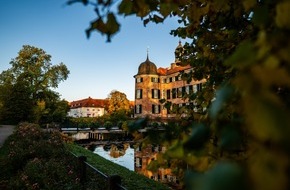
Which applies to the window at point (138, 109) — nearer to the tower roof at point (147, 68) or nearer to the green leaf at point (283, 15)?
the tower roof at point (147, 68)

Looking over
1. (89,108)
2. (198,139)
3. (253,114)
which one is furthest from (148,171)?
(89,108)

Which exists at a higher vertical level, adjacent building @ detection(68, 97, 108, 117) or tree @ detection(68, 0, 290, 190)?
adjacent building @ detection(68, 97, 108, 117)

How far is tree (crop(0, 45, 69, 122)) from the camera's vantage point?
124 feet

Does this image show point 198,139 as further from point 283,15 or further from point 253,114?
point 283,15

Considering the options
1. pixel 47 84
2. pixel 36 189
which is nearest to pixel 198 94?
pixel 36 189

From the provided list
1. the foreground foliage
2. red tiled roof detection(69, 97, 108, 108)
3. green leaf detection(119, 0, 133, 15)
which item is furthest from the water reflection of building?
red tiled roof detection(69, 97, 108, 108)

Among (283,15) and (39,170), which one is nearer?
(283,15)

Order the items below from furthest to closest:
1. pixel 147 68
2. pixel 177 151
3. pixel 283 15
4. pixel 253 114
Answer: pixel 147 68
pixel 177 151
pixel 283 15
pixel 253 114

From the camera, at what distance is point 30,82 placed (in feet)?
143

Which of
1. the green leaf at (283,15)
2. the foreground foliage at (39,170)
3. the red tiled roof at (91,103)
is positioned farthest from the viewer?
the red tiled roof at (91,103)

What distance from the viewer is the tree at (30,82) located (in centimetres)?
3791

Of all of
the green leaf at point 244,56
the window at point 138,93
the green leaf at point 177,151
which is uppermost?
the window at point 138,93

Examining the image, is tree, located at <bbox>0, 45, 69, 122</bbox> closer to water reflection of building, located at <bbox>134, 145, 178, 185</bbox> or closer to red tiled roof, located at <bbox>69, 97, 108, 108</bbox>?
water reflection of building, located at <bbox>134, 145, 178, 185</bbox>

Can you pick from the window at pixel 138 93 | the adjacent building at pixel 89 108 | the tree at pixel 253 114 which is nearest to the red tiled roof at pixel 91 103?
the adjacent building at pixel 89 108
